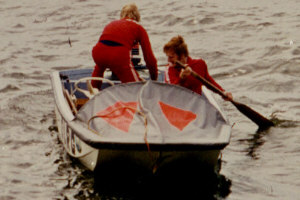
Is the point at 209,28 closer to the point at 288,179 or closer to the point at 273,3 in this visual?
the point at 273,3

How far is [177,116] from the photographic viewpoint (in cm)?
610

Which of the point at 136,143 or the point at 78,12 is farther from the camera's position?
the point at 78,12

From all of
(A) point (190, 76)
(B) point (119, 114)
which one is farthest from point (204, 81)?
(B) point (119, 114)

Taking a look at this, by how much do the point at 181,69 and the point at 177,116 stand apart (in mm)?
1014

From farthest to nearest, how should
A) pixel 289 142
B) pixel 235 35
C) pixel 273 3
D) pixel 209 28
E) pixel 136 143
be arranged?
pixel 273 3, pixel 209 28, pixel 235 35, pixel 289 142, pixel 136 143

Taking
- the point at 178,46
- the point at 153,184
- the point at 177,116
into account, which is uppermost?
the point at 178,46

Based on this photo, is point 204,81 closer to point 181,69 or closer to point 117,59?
point 181,69

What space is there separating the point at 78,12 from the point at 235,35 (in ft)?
A: 22.1

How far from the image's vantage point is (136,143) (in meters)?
5.51

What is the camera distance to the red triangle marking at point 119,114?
5.91m

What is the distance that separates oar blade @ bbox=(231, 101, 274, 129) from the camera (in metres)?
8.26

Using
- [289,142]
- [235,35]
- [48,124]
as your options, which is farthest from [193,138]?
[235,35]

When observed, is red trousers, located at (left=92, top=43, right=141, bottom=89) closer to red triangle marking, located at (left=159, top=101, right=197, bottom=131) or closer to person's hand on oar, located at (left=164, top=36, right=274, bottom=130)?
A: person's hand on oar, located at (left=164, top=36, right=274, bottom=130)

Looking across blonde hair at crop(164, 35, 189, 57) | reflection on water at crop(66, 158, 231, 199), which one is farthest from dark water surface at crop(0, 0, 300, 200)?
blonde hair at crop(164, 35, 189, 57)
